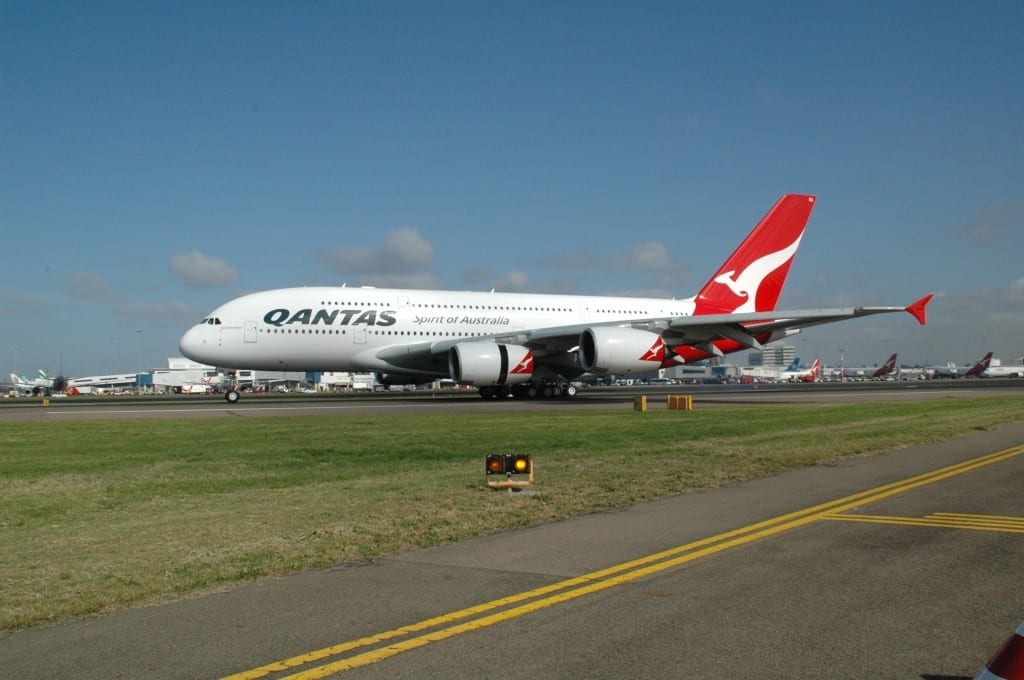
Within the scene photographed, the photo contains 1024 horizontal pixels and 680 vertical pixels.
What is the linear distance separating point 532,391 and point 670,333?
6.78 metres

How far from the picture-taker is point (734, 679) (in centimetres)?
473

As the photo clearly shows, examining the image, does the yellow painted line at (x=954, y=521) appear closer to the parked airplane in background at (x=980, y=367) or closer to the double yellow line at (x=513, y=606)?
the double yellow line at (x=513, y=606)

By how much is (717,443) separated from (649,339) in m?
17.9

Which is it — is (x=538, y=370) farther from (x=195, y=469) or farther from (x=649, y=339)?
(x=195, y=469)

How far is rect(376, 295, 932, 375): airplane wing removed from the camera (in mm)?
36875

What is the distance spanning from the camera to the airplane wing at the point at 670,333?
36875 mm

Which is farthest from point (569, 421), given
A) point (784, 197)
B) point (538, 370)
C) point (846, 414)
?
point (784, 197)

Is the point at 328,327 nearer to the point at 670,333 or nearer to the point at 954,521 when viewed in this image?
the point at 670,333

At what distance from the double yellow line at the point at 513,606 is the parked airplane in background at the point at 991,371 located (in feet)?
451

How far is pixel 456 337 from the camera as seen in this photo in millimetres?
40094

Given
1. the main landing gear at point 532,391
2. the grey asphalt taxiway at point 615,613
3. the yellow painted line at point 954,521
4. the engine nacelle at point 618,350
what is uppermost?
the engine nacelle at point 618,350

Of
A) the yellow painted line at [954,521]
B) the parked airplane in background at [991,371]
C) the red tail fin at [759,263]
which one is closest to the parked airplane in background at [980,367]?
the parked airplane in background at [991,371]

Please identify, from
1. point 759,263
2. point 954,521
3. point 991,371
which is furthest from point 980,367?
point 954,521

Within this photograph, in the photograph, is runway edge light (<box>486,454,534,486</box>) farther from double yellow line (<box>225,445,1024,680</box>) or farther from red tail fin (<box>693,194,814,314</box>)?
red tail fin (<box>693,194,814,314</box>)
